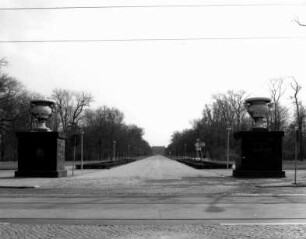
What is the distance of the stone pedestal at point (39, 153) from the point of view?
29.0 meters

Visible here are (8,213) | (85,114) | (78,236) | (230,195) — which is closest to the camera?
(78,236)

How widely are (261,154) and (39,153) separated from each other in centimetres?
1443

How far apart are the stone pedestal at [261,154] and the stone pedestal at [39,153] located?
1221 cm

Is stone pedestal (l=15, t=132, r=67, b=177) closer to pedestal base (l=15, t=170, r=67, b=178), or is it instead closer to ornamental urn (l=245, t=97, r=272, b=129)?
pedestal base (l=15, t=170, r=67, b=178)

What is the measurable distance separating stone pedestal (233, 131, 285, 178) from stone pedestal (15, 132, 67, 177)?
12.2 metres

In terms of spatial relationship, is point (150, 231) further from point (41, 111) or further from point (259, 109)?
point (41, 111)

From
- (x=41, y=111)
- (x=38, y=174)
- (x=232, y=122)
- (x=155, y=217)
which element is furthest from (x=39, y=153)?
(x=232, y=122)

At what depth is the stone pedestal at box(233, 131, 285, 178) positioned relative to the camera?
28.4 metres

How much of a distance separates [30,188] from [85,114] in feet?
290

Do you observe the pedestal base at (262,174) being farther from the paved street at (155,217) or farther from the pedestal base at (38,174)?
the pedestal base at (38,174)

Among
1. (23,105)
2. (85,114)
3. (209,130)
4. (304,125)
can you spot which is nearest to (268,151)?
(23,105)

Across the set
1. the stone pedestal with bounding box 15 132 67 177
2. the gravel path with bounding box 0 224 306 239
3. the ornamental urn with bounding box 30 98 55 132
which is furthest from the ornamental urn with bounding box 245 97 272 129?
the gravel path with bounding box 0 224 306 239

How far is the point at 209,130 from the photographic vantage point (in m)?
88.9

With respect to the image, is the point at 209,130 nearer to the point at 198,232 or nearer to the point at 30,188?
the point at 30,188
